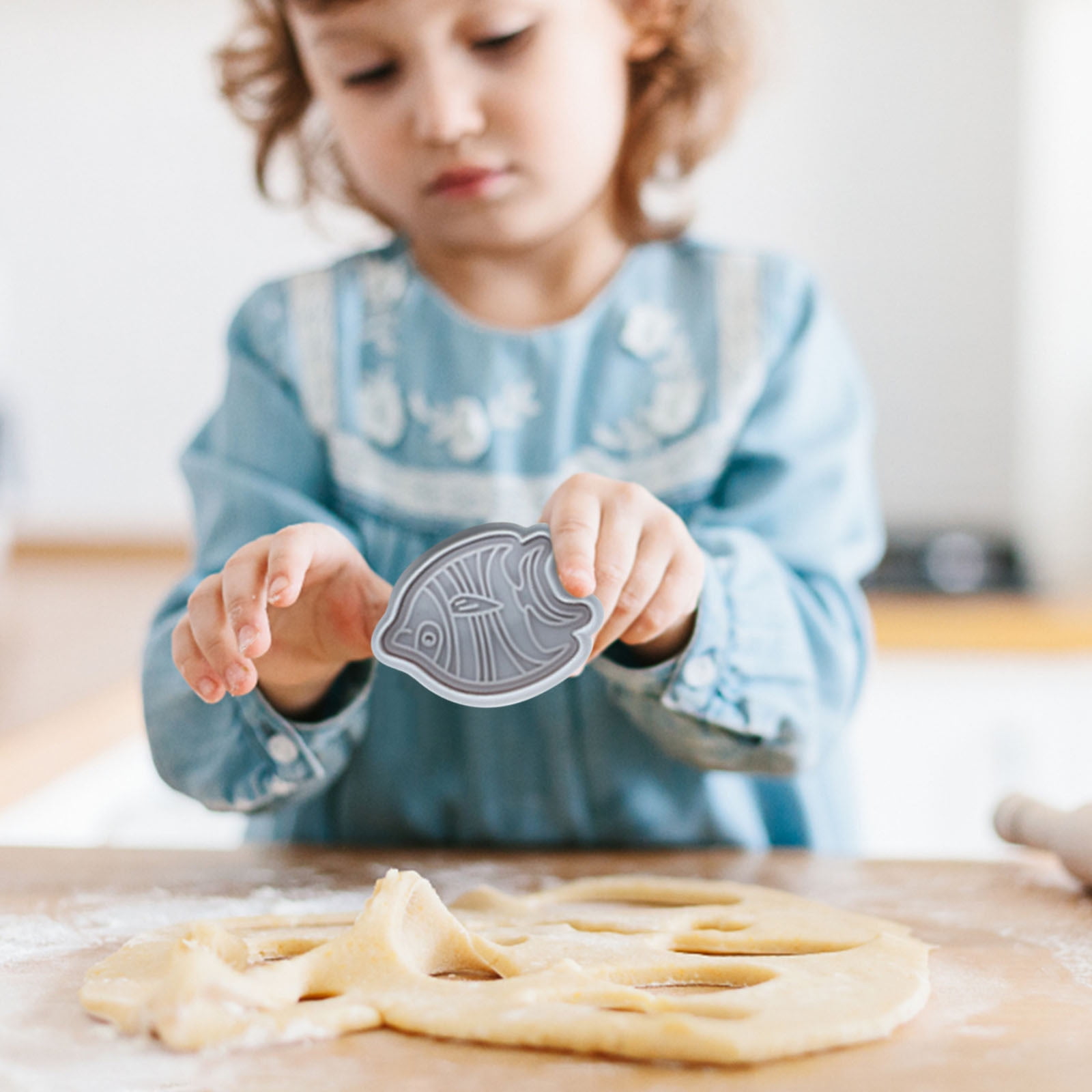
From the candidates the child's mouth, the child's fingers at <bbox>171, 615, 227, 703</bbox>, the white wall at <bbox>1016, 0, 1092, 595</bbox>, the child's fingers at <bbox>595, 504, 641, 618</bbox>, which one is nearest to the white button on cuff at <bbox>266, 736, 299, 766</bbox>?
the child's fingers at <bbox>171, 615, 227, 703</bbox>

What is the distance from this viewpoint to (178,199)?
6.70 feet

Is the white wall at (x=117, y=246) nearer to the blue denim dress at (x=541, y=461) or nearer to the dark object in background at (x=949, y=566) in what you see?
the dark object in background at (x=949, y=566)

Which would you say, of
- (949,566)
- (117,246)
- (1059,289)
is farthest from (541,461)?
(117,246)

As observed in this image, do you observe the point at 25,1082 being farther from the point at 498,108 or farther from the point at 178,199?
the point at 178,199

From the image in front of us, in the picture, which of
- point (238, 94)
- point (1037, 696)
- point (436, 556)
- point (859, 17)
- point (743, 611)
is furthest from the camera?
point (859, 17)

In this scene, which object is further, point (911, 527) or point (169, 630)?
point (911, 527)

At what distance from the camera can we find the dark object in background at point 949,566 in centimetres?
173

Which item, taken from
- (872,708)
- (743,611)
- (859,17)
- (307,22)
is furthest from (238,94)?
(859,17)

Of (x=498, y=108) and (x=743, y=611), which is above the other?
(x=498, y=108)

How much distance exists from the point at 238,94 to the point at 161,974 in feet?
2.35

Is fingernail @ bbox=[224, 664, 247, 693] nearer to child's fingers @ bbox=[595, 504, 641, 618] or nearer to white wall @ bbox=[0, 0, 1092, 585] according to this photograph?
child's fingers @ bbox=[595, 504, 641, 618]

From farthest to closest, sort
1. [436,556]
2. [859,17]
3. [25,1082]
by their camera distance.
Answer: [859,17] → [436,556] → [25,1082]

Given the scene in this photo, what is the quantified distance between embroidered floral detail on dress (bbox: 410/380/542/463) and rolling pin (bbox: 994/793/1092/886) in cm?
40

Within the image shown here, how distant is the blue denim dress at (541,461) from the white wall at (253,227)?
1091 mm
